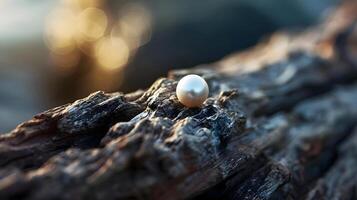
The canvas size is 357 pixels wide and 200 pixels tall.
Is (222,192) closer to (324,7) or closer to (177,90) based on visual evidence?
(177,90)

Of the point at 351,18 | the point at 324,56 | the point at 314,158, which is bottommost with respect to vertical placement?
the point at 314,158

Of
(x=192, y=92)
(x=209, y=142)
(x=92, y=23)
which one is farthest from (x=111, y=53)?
(x=209, y=142)

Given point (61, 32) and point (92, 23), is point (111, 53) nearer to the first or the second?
point (92, 23)

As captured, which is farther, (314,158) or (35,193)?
(314,158)

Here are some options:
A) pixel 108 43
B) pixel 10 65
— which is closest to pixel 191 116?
pixel 108 43

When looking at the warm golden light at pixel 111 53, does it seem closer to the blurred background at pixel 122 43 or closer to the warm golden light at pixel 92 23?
the blurred background at pixel 122 43

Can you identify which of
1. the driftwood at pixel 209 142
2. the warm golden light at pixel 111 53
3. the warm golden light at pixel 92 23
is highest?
the warm golden light at pixel 92 23

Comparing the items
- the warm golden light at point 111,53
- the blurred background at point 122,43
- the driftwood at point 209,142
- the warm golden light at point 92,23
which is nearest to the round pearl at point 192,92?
the driftwood at point 209,142
